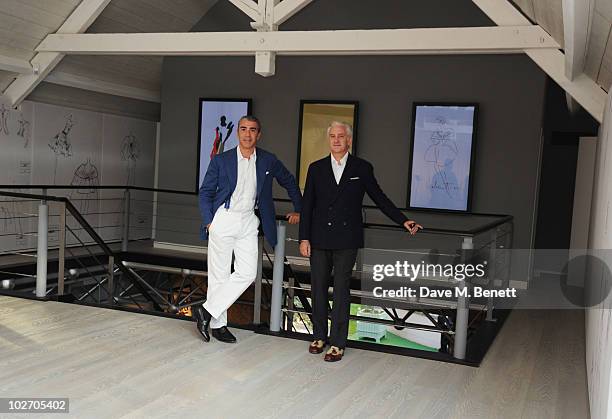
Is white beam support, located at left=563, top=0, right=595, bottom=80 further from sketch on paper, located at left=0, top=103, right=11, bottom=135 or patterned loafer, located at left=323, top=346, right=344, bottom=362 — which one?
sketch on paper, located at left=0, top=103, right=11, bottom=135

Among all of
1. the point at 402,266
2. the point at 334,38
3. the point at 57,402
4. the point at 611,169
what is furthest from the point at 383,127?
the point at 57,402

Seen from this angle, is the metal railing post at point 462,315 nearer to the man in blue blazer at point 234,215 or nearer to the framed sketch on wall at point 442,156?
the man in blue blazer at point 234,215

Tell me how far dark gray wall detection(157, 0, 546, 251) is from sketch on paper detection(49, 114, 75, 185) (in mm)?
1156

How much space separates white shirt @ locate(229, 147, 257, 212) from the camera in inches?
150

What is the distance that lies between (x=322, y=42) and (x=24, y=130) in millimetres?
3854

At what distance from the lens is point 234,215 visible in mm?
3828

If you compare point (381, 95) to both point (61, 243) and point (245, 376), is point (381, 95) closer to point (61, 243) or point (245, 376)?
point (61, 243)

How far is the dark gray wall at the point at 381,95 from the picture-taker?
22.7 ft

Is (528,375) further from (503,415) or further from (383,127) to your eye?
(383,127)

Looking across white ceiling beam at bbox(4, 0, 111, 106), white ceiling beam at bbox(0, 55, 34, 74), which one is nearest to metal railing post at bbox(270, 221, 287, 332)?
white ceiling beam at bbox(4, 0, 111, 106)

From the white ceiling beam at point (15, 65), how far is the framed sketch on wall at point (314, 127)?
3.04 meters

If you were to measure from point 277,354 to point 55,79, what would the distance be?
4.93 metres

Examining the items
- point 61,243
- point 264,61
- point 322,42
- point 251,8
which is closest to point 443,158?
point 322,42

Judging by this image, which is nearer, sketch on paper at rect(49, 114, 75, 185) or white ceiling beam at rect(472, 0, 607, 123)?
white ceiling beam at rect(472, 0, 607, 123)
